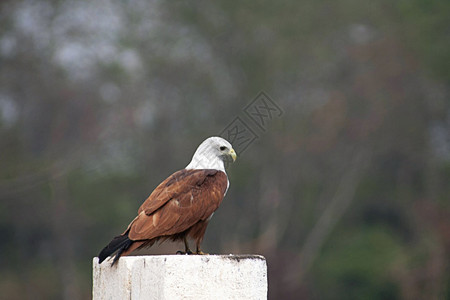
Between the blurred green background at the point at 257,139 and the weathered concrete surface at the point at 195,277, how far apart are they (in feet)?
63.9

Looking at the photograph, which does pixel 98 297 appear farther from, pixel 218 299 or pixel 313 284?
pixel 313 284

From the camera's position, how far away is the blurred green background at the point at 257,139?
82.6ft

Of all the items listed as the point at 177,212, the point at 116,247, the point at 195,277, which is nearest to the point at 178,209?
the point at 177,212

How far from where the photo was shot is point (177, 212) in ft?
17.7

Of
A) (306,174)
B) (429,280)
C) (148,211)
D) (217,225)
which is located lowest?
(148,211)

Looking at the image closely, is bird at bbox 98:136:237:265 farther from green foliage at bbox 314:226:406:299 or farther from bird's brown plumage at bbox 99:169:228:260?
green foliage at bbox 314:226:406:299

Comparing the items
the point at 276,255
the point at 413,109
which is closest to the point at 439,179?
the point at 413,109

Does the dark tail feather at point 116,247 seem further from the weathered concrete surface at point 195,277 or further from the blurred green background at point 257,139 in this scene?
the blurred green background at point 257,139

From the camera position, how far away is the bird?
16.9ft

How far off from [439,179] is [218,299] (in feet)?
75.5

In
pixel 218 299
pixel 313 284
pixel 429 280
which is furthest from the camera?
pixel 313 284

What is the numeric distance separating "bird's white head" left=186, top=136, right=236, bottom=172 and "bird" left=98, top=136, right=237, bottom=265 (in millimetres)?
33

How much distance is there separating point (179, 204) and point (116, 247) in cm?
66

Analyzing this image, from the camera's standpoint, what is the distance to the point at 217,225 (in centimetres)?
2620
